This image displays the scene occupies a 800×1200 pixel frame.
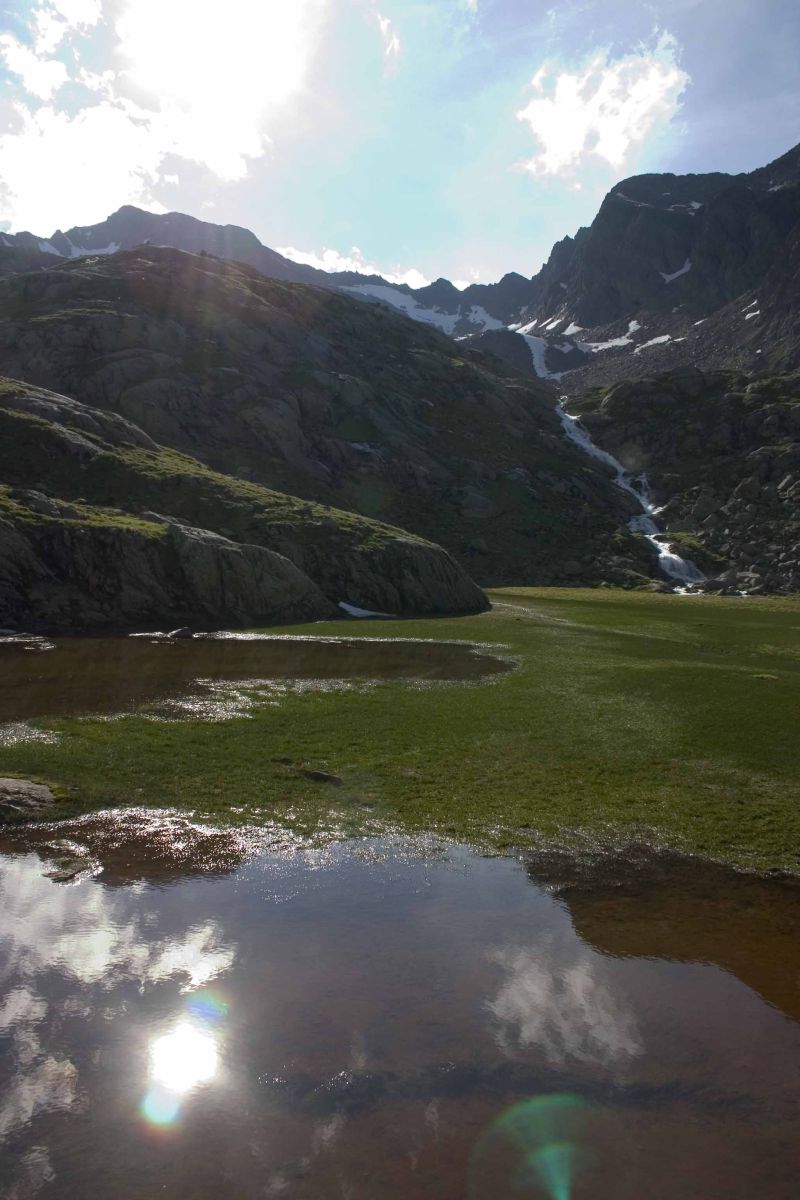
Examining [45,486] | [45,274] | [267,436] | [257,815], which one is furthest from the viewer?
[45,274]

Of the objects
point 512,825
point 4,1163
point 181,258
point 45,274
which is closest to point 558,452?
point 181,258

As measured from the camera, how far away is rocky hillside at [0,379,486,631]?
50.8 m

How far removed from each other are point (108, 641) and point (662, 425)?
527 ft

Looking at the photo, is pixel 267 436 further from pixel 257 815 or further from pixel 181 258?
pixel 257 815

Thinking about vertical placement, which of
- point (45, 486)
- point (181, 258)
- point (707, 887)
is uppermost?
point (181, 258)

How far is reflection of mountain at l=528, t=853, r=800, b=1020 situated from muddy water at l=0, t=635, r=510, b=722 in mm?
17232

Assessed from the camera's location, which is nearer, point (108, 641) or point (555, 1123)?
point (555, 1123)

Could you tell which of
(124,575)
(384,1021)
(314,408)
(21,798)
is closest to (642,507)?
(314,408)

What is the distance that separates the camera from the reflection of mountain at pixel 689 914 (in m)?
11.9

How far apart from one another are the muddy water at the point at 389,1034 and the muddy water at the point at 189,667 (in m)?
14.7

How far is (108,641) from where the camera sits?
43875 millimetres

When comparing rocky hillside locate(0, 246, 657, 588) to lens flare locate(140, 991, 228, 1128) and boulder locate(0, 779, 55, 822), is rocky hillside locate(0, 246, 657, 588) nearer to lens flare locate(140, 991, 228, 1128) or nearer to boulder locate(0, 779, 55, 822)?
boulder locate(0, 779, 55, 822)

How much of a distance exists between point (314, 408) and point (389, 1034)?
437 ft

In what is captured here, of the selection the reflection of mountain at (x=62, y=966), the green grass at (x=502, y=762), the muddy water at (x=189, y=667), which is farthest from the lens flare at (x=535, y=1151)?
the muddy water at (x=189, y=667)
